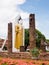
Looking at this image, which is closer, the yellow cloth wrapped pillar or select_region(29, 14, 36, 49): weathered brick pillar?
select_region(29, 14, 36, 49): weathered brick pillar

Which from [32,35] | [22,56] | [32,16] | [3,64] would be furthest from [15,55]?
[3,64]

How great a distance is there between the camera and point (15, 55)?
23812 millimetres

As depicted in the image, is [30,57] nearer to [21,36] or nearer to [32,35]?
[32,35]

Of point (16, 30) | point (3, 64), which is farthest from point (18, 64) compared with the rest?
point (16, 30)

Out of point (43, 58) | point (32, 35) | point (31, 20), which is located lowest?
point (43, 58)

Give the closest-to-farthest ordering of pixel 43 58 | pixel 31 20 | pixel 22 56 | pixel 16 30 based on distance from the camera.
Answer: pixel 43 58 → pixel 22 56 → pixel 31 20 → pixel 16 30

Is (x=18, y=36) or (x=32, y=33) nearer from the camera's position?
(x=32, y=33)

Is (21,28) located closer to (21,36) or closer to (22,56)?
(21,36)

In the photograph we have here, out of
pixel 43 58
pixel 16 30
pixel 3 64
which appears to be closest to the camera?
pixel 3 64

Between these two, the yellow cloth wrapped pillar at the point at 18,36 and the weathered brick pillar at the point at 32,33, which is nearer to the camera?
the weathered brick pillar at the point at 32,33

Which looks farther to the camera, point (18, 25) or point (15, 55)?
point (18, 25)

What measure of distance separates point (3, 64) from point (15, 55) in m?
16.8

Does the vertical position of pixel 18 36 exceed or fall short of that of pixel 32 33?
it exceeds it

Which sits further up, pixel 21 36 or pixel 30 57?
pixel 21 36
